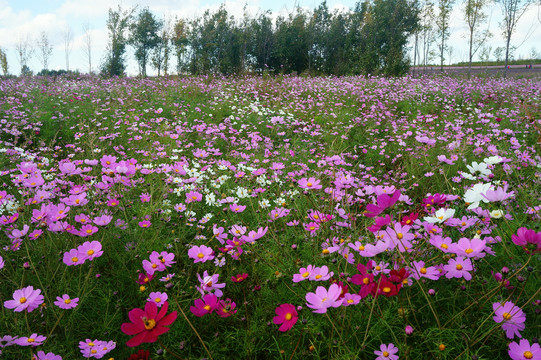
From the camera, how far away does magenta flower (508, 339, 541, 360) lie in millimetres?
764

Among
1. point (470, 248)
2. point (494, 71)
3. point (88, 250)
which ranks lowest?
point (88, 250)

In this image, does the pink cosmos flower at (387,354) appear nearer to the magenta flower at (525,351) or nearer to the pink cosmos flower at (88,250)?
the magenta flower at (525,351)

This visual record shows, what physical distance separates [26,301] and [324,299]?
0.97 metres

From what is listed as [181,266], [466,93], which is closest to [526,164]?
[181,266]

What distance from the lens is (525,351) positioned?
2.57 ft

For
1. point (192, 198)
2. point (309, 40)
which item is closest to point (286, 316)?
point (192, 198)

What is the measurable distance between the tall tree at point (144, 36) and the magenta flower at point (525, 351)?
107ft

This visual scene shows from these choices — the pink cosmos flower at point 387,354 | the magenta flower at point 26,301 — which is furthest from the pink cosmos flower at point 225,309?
the magenta flower at point 26,301

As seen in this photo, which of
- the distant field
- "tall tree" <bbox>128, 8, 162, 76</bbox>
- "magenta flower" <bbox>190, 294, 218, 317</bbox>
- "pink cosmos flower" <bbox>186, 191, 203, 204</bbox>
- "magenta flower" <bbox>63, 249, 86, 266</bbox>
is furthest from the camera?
"tall tree" <bbox>128, 8, 162, 76</bbox>

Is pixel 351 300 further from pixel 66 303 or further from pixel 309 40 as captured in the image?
pixel 309 40

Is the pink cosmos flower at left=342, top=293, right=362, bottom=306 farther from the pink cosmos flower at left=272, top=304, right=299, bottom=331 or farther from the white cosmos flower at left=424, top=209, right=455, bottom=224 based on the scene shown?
the white cosmos flower at left=424, top=209, right=455, bottom=224

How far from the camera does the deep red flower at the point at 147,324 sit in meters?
0.72

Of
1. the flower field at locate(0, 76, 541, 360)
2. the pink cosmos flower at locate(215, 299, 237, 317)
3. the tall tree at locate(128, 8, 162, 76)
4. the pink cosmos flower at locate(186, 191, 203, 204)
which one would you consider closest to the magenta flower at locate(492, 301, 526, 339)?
the flower field at locate(0, 76, 541, 360)

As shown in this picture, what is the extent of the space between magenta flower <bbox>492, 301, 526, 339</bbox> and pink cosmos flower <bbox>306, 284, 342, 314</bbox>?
45 cm
